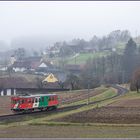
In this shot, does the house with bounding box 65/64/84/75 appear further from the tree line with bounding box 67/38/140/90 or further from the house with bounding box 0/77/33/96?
the house with bounding box 0/77/33/96

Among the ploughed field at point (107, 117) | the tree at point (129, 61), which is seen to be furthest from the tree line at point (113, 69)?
the ploughed field at point (107, 117)

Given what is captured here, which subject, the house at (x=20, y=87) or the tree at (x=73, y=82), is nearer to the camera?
the house at (x=20, y=87)

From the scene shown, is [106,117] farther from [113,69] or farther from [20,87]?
[113,69]

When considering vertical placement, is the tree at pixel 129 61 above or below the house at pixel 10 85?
above

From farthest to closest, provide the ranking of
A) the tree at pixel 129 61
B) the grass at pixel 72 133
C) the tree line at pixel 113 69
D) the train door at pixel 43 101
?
the tree at pixel 129 61 → the tree line at pixel 113 69 → the train door at pixel 43 101 → the grass at pixel 72 133

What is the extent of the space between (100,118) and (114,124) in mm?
4923

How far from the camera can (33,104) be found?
59.3 meters

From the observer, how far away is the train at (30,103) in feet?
191

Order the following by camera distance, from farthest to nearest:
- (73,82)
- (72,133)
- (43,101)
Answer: (73,82) < (43,101) < (72,133)

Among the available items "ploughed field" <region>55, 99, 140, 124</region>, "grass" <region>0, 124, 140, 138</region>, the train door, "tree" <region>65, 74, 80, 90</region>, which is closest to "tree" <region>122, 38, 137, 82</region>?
"tree" <region>65, 74, 80, 90</region>

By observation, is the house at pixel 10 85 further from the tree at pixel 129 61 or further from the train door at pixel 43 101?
the train door at pixel 43 101

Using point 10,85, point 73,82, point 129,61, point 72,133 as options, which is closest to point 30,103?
point 72,133

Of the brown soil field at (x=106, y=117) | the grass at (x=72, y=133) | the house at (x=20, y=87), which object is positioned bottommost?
the house at (x=20, y=87)

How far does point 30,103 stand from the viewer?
5881 cm
